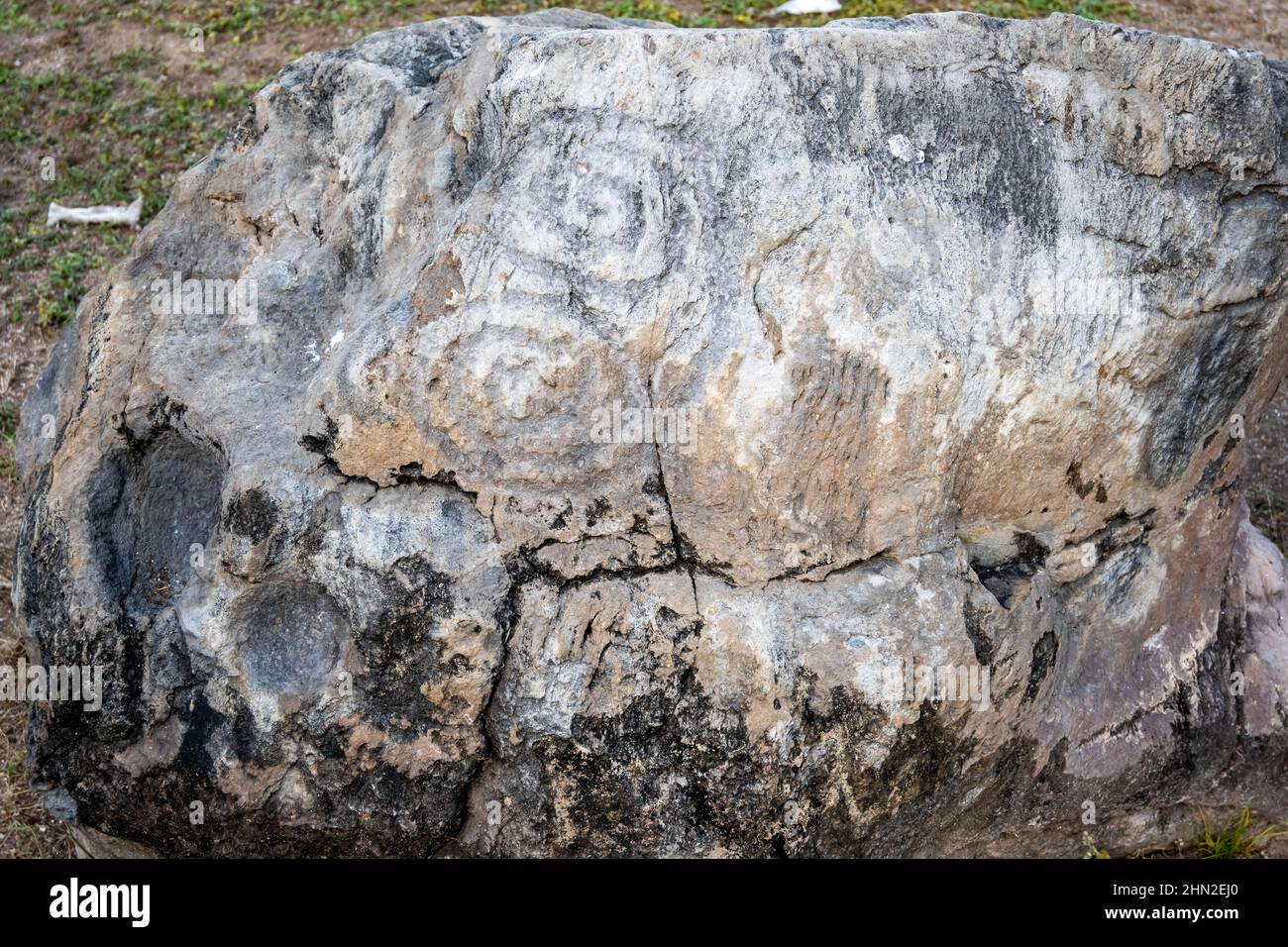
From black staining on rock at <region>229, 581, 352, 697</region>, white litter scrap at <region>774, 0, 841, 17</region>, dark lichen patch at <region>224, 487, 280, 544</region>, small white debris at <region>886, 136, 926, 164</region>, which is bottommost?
black staining on rock at <region>229, 581, 352, 697</region>

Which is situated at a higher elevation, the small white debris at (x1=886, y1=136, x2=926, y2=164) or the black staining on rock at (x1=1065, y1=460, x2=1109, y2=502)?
the small white debris at (x1=886, y1=136, x2=926, y2=164)

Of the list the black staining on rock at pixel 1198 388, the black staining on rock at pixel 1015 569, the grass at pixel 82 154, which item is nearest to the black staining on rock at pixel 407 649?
the black staining on rock at pixel 1015 569

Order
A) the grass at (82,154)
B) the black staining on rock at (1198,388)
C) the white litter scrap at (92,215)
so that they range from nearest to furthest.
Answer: the black staining on rock at (1198,388), the grass at (82,154), the white litter scrap at (92,215)

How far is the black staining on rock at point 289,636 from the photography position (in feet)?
11.2

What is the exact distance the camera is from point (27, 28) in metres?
8.16

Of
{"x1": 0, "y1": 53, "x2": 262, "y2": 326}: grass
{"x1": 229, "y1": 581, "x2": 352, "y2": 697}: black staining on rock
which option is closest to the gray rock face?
{"x1": 229, "y1": 581, "x2": 352, "y2": 697}: black staining on rock

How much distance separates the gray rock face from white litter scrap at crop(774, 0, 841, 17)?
14.3ft

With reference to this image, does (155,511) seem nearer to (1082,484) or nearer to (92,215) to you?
(1082,484)

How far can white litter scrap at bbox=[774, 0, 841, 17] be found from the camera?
781 cm

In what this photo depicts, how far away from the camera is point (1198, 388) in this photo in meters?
3.60

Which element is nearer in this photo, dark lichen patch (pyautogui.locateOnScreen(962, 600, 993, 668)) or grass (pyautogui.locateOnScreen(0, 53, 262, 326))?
dark lichen patch (pyautogui.locateOnScreen(962, 600, 993, 668))

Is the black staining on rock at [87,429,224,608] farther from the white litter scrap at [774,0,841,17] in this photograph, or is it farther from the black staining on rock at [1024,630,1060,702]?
the white litter scrap at [774,0,841,17]

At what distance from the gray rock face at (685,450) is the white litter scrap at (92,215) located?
11.9 ft

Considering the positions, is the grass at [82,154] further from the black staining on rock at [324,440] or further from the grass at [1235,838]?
the grass at [1235,838]
